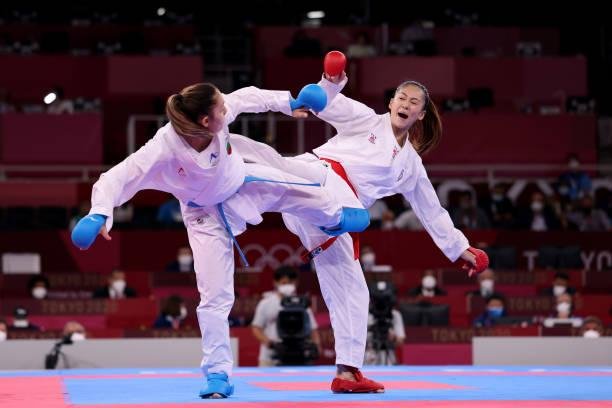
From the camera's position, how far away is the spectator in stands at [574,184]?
63.8ft

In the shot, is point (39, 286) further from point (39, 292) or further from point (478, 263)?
point (478, 263)

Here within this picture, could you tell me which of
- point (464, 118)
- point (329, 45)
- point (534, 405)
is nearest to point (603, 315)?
point (464, 118)

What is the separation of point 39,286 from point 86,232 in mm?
9670

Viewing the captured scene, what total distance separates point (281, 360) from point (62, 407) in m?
6.07

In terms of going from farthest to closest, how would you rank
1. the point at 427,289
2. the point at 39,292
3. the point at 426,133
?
the point at 427,289, the point at 39,292, the point at 426,133

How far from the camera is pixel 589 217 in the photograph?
18.7 meters

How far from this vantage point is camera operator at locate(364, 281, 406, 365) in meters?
12.1

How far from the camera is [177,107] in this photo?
A: 6.32 meters

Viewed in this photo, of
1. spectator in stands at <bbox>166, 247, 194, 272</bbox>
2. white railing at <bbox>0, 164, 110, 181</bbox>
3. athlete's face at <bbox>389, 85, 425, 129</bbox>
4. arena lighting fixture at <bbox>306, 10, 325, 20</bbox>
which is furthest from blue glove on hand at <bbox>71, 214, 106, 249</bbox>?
arena lighting fixture at <bbox>306, 10, 325, 20</bbox>

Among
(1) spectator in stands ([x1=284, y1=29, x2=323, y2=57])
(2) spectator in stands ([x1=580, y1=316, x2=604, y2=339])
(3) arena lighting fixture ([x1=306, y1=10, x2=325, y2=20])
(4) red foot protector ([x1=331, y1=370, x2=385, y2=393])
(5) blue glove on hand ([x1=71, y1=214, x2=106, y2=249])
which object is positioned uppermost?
(3) arena lighting fixture ([x1=306, y1=10, x2=325, y2=20])

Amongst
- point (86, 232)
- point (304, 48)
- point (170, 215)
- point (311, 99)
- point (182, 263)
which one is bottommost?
point (182, 263)

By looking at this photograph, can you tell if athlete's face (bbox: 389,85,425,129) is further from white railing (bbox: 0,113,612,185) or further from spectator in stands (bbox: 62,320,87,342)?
white railing (bbox: 0,113,612,185)

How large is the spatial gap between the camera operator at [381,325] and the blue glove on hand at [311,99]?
5465mm

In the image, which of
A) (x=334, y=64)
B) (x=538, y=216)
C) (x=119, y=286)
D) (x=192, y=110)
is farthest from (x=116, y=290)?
(x=192, y=110)
